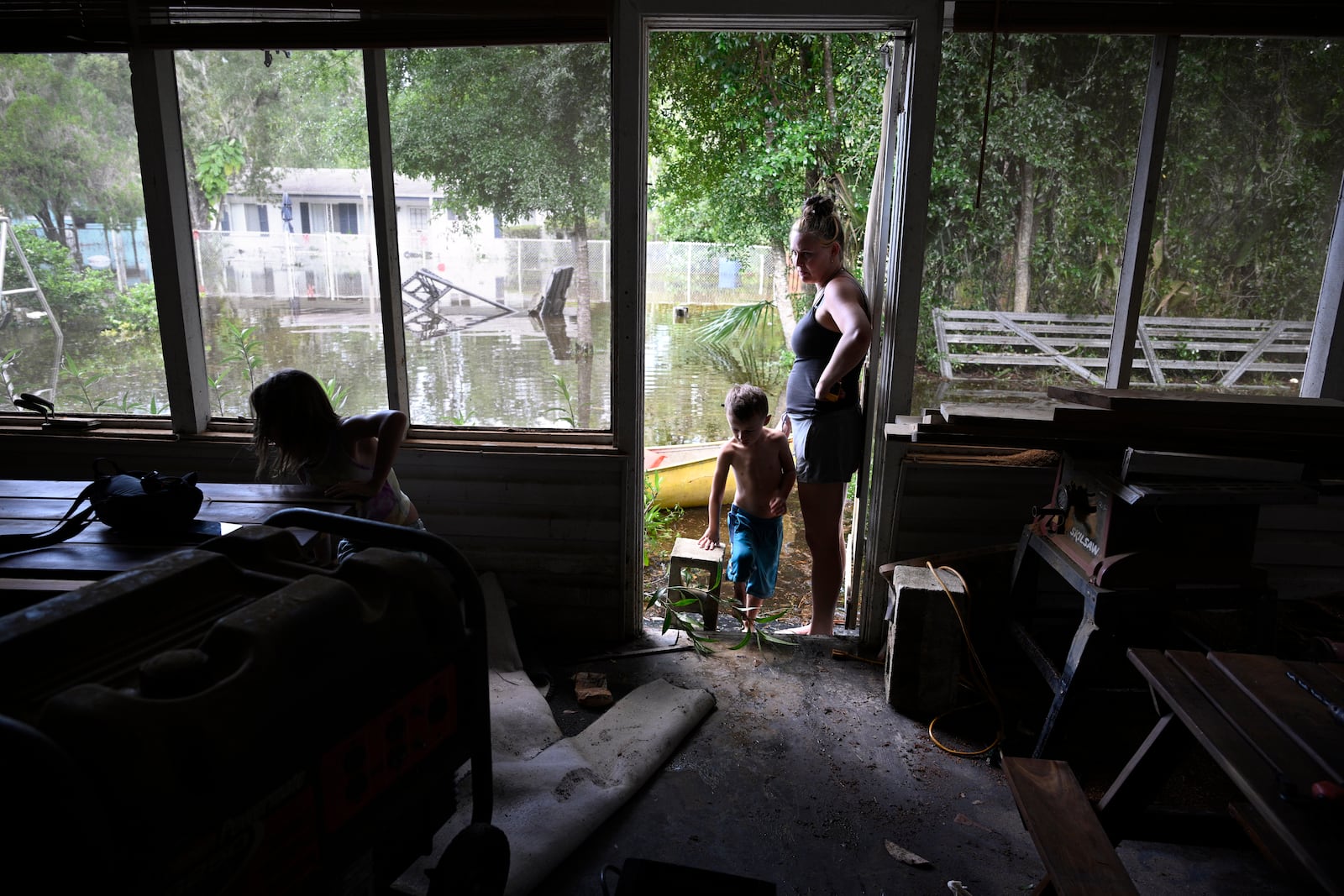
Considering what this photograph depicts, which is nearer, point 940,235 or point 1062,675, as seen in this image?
point 1062,675

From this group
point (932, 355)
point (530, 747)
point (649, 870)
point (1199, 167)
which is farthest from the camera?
point (932, 355)

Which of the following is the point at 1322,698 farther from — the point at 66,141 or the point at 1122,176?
the point at 66,141

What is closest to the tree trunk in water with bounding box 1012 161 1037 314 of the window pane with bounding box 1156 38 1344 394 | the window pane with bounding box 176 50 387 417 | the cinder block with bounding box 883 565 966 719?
the window pane with bounding box 1156 38 1344 394

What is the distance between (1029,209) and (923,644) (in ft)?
6.23

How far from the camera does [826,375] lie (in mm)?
3324

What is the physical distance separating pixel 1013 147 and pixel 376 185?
107 inches

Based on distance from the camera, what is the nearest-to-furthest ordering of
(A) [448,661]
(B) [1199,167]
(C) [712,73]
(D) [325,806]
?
(D) [325,806], (A) [448,661], (B) [1199,167], (C) [712,73]

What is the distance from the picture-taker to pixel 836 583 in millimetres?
3773

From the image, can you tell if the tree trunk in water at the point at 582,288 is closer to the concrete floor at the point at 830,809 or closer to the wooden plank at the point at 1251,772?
the concrete floor at the point at 830,809

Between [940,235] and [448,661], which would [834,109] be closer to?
[940,235]

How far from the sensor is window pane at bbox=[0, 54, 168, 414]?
342 centimetres

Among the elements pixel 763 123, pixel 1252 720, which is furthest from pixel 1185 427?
pixel 763 123

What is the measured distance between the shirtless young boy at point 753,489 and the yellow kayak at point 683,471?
2.28 metres

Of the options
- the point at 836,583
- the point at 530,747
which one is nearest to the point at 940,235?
the point at 836,583
